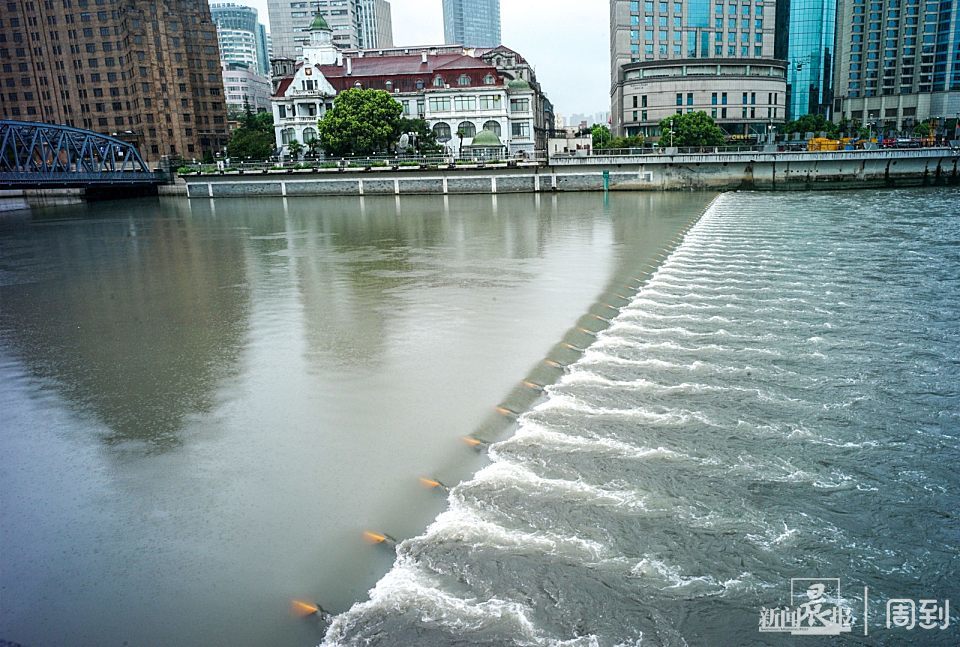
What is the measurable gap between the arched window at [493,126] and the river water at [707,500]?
88551mm

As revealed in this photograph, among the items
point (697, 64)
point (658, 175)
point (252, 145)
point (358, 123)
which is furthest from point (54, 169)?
point (697, 64)

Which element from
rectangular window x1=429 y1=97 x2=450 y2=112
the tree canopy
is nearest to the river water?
rectangular window x1=429 y1=97 x2=450 y2=112

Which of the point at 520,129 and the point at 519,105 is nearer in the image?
the point at 519,105

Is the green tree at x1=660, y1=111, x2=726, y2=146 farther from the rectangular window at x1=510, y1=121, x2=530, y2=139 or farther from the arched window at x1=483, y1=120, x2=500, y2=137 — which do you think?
the arched window at x1=483, y1=120, x2=500, y2=137

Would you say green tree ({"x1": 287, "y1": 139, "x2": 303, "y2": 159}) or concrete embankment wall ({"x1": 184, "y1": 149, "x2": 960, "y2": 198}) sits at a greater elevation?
green tree ({"x1": 287, "y1": 139, "x2": 303, "y2": 159})

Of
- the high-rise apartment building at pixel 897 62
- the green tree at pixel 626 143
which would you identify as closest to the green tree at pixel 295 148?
the green tree at pixel 626 143

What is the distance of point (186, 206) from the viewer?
75875 millimetres

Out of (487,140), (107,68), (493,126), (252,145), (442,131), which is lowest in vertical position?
(487,140)

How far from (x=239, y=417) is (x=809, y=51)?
521 ft

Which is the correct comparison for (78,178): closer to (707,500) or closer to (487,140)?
(487,140)

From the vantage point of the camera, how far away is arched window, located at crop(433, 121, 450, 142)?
335 ft

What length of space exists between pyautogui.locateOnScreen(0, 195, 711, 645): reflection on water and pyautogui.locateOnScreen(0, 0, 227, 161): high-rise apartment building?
4106 inches

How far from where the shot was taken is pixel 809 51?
5556 inches

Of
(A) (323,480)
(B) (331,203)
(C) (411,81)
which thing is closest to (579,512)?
(A) (323,480)
